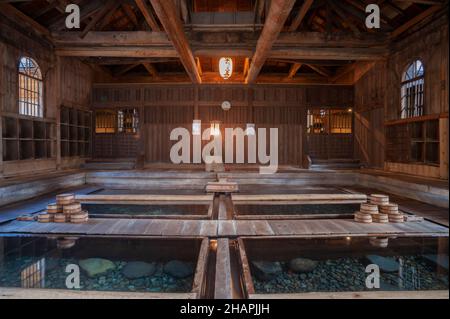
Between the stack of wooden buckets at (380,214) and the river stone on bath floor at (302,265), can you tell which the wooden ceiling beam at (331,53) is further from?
the river stone on bath floor at (302,265)

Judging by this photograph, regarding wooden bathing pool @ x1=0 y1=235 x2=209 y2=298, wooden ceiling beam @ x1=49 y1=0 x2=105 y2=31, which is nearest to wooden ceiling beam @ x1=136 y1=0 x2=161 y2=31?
wooden ceiling beam @ x1=49 y1=0 x2=105 y2=31

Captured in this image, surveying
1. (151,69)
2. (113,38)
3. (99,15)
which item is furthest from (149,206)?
(151,69)

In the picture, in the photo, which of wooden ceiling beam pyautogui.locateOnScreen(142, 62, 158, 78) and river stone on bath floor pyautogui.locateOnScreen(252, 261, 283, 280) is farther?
wooden ceiling beam pyautogui.locateOnScreen(142, 62, 158, 78)

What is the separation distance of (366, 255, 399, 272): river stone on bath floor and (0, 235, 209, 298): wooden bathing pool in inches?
90.8

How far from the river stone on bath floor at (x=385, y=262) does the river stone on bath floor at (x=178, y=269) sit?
2.46 meters

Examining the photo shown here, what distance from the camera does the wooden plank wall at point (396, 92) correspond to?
6.88 m

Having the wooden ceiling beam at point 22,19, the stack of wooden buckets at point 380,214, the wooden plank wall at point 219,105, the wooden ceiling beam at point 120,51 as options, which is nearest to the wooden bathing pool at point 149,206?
the stack of wooden buckets at point 380,214

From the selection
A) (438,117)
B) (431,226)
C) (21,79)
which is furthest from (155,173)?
(438,117)

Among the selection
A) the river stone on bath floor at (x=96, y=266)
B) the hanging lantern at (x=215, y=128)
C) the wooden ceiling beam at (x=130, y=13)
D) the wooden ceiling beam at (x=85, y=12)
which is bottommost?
the river stone on bath floor at (x=96, y=266)

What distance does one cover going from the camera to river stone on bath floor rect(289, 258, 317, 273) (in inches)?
145

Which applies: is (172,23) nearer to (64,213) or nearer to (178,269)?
(64,213)

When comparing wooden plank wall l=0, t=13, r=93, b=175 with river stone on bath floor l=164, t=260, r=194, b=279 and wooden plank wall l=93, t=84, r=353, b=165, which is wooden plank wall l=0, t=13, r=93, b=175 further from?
river stone on bath floor l=164, t=260, r=194, b=279

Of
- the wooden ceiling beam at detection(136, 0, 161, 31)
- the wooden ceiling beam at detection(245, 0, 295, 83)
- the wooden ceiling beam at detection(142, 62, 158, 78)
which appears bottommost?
the wooden ceiling beam at detection(245, 0, 295, 83)

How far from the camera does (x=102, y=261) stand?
373 centimetres
